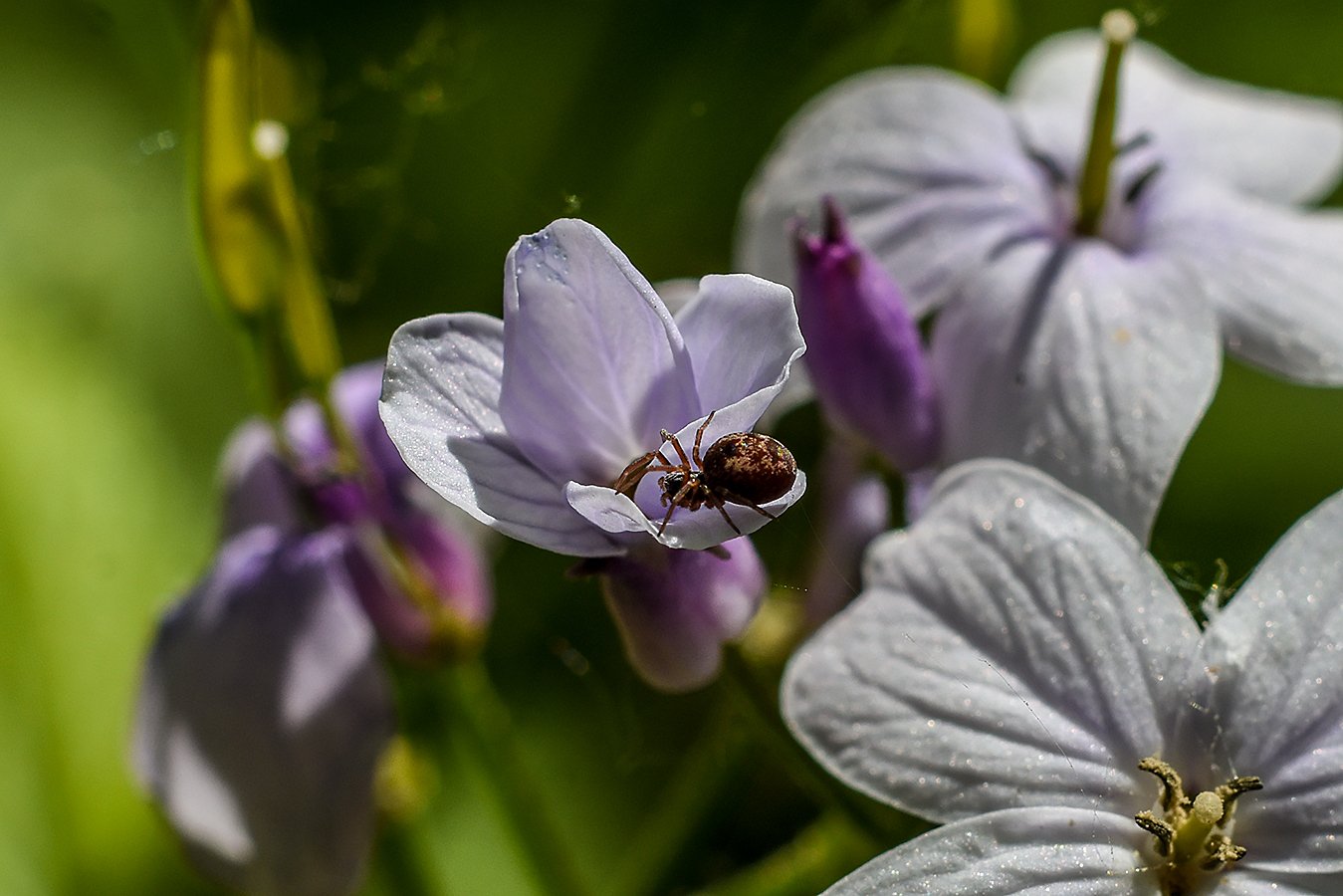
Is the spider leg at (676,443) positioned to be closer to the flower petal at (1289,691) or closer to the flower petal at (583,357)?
the flower petal at (583,357)

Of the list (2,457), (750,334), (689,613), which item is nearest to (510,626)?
(2,457)

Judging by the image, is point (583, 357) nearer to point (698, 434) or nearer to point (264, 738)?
point (698, 434)

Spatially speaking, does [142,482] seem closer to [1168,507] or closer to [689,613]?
[689,613]

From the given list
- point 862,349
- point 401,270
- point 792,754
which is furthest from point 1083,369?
point 401,270

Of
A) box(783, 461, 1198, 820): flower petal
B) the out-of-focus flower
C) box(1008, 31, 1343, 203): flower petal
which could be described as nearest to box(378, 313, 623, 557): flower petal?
box(783, 461, 1198, 820): flower petal

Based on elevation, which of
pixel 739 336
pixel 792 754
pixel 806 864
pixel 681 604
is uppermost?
pixel 739 336

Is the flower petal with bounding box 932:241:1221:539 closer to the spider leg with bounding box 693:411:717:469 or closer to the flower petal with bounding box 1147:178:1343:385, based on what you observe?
the flower petal with bounding box 1147:178:1343:385
